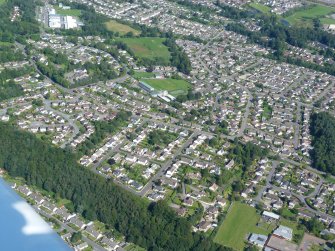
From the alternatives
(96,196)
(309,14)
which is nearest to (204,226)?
(96,196)

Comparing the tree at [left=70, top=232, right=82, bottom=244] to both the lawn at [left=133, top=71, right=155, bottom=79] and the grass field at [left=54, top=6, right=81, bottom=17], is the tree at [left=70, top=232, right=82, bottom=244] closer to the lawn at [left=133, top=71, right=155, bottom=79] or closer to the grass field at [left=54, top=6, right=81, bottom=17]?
the lawn at [left=133, top=71, right=155, bottom=79]

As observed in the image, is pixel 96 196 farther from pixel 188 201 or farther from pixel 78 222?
pixel 188 201

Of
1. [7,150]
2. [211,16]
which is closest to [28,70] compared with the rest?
[7,150]

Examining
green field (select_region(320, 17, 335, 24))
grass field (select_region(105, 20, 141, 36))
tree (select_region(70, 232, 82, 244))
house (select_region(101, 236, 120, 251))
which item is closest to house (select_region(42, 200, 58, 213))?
tree (select_region(70, 232, 82, 244))

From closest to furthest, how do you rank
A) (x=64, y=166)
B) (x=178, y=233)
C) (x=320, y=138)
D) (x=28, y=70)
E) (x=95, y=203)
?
(x=178, y=233) → (x=95, y=203) → (x=64, y=166) → (x=320, y=138) → (x=28, y=70)

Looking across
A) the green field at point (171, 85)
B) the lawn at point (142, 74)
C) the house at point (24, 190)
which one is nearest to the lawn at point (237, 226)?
the house at point (24, 190)

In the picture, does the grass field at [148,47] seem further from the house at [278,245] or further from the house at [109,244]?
the house at [109,244]

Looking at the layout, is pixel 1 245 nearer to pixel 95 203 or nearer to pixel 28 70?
pixel 95 203

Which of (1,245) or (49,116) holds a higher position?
(1,245)
